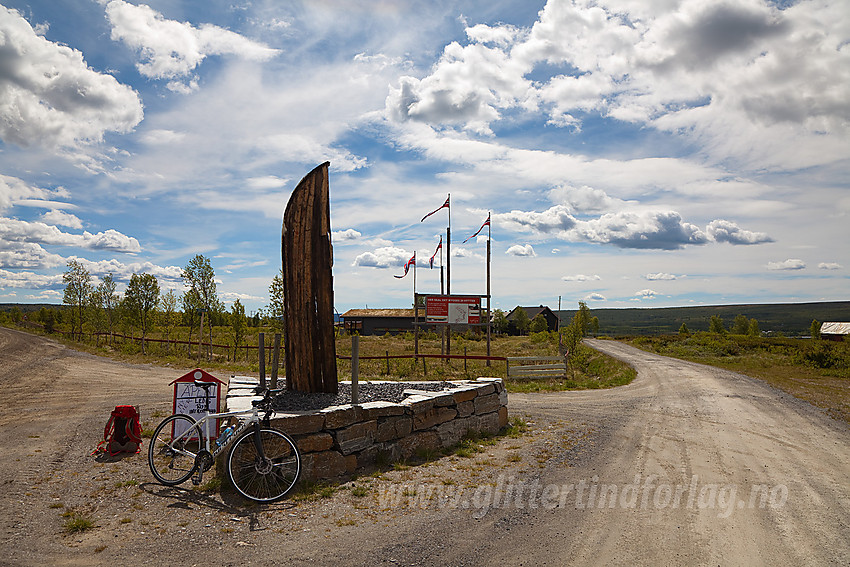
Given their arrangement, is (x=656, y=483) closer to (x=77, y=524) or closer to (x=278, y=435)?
(x=278, y=435)

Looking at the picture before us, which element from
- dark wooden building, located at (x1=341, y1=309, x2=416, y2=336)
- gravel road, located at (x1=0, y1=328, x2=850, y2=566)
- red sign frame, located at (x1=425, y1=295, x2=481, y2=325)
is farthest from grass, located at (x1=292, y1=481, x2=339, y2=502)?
dark wooden building, located at (x1=341, y1=309, x2=416, y2=336)

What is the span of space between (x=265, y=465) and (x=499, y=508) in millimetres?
2856

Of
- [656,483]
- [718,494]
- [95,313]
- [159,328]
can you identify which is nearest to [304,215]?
[656,483]

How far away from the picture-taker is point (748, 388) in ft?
59.3

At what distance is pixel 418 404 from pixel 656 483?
144 inches

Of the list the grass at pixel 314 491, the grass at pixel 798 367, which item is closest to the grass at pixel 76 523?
the grass at pixel 314 491

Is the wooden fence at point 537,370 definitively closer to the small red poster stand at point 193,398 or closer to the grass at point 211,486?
the small red poster stand at point 193,398

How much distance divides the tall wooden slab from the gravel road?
7.76ft

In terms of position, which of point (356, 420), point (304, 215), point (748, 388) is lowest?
point (748, 388)

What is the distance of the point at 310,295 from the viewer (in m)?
8.57

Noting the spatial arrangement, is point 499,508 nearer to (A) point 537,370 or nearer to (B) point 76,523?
(B) point 76,523

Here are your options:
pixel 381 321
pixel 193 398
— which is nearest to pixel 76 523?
pixel 193 398

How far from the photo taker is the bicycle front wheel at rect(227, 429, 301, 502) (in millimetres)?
6105

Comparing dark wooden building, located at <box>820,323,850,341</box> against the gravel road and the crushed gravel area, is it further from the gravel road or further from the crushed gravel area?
the crushed gravel area
